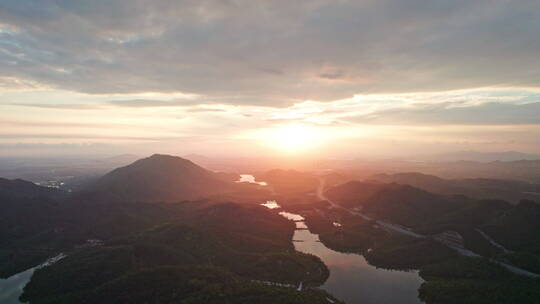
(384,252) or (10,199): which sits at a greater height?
(10,199)

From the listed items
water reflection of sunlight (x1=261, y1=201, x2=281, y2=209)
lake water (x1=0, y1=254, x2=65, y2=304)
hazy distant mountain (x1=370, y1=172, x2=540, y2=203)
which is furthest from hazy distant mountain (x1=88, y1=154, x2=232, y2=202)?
hazy distant mountain (x1=370, y1=172, x2=540, y2=203)

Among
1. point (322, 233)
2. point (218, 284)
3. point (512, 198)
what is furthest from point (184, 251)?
point (512, 198)

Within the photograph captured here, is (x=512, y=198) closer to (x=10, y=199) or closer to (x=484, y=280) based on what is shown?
(x=484, y=280)

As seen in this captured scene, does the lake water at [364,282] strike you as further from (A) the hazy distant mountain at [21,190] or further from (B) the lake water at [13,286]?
(A) the hazy distant mountain at [21,190]

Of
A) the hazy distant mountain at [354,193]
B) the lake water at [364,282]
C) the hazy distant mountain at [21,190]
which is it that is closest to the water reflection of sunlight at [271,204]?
the hazy distant mountain at [354,193]

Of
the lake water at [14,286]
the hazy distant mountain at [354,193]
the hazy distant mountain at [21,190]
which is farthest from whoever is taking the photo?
the hazy distant mountain at [354,193]

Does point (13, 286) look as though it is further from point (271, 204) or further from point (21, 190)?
point (271, 204)
